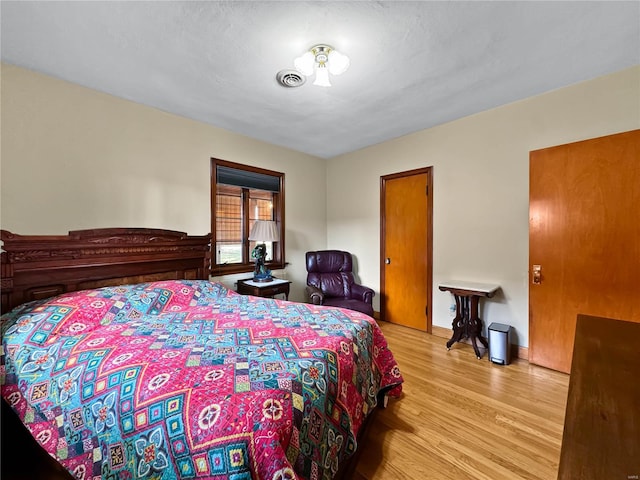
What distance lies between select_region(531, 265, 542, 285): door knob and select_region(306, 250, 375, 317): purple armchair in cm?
165

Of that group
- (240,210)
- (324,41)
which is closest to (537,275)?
(324,41)

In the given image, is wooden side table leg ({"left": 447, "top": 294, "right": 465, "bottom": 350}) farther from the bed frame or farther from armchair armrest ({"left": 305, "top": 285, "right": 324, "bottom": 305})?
the bed frame

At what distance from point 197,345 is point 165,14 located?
191 centimetres

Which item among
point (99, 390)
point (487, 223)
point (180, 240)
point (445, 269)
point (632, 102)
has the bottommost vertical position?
point (99, 390)

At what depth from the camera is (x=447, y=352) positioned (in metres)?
2.87

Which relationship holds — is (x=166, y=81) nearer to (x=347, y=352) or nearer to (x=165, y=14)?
(x=165, y=14)

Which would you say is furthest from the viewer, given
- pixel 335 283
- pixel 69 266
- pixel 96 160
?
pixel 335 283

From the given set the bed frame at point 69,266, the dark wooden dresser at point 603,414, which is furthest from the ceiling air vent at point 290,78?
the dark wooden dresser at point 603,414

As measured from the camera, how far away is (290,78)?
2.21 metres

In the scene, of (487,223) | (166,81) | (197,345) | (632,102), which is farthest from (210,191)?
(632,102)

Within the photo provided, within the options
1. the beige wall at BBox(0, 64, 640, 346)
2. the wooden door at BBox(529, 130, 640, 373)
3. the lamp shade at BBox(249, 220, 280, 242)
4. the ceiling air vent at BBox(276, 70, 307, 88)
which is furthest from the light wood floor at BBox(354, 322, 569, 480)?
the ceiling air vent at BBox(276, 70, 307, 88)

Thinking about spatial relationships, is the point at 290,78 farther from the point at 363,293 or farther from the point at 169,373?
the point at 363,293

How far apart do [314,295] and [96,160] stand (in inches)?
99.9

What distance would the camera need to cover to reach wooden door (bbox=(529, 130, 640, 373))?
6.73 ft
